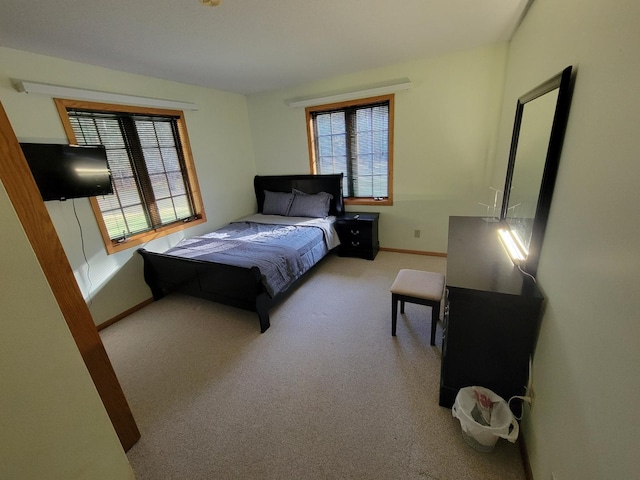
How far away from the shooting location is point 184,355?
2094 mm

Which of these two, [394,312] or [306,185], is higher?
[306,185]

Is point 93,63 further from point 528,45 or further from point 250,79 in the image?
point 528,45

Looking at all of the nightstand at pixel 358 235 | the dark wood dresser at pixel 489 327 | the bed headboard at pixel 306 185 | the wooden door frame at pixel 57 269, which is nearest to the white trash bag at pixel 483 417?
the dark wood dresser at pixel 489 327

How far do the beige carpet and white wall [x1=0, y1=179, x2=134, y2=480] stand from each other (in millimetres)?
579

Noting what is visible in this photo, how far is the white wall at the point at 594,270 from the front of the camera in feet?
2.08

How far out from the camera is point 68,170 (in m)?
2.16

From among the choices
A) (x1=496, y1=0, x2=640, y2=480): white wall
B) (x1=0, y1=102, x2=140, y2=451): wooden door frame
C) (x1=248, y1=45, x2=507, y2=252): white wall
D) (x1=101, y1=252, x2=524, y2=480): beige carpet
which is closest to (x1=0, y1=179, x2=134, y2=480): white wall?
(x1=0, y1=102, x2=140, y2=451): wooden door frame

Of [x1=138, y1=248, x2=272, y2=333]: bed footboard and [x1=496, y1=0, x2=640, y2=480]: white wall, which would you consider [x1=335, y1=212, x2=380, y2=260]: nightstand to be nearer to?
[x1=138, y1=248, x2=272, y2=333]: bed footboard

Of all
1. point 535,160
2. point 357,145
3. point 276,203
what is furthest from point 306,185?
point 535,160

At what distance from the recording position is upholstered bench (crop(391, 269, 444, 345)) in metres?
1.86

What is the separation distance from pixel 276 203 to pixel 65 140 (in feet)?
7.70

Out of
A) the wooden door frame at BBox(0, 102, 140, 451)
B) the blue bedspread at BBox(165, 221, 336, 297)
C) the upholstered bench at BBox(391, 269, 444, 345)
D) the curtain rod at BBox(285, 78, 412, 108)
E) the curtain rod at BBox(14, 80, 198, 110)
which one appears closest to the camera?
the wooden door frame at BBox(0, 102, 140, 451)

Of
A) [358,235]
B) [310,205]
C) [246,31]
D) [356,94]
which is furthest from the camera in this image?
[310,205]

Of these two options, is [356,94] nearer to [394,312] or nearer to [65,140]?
[394,312]
